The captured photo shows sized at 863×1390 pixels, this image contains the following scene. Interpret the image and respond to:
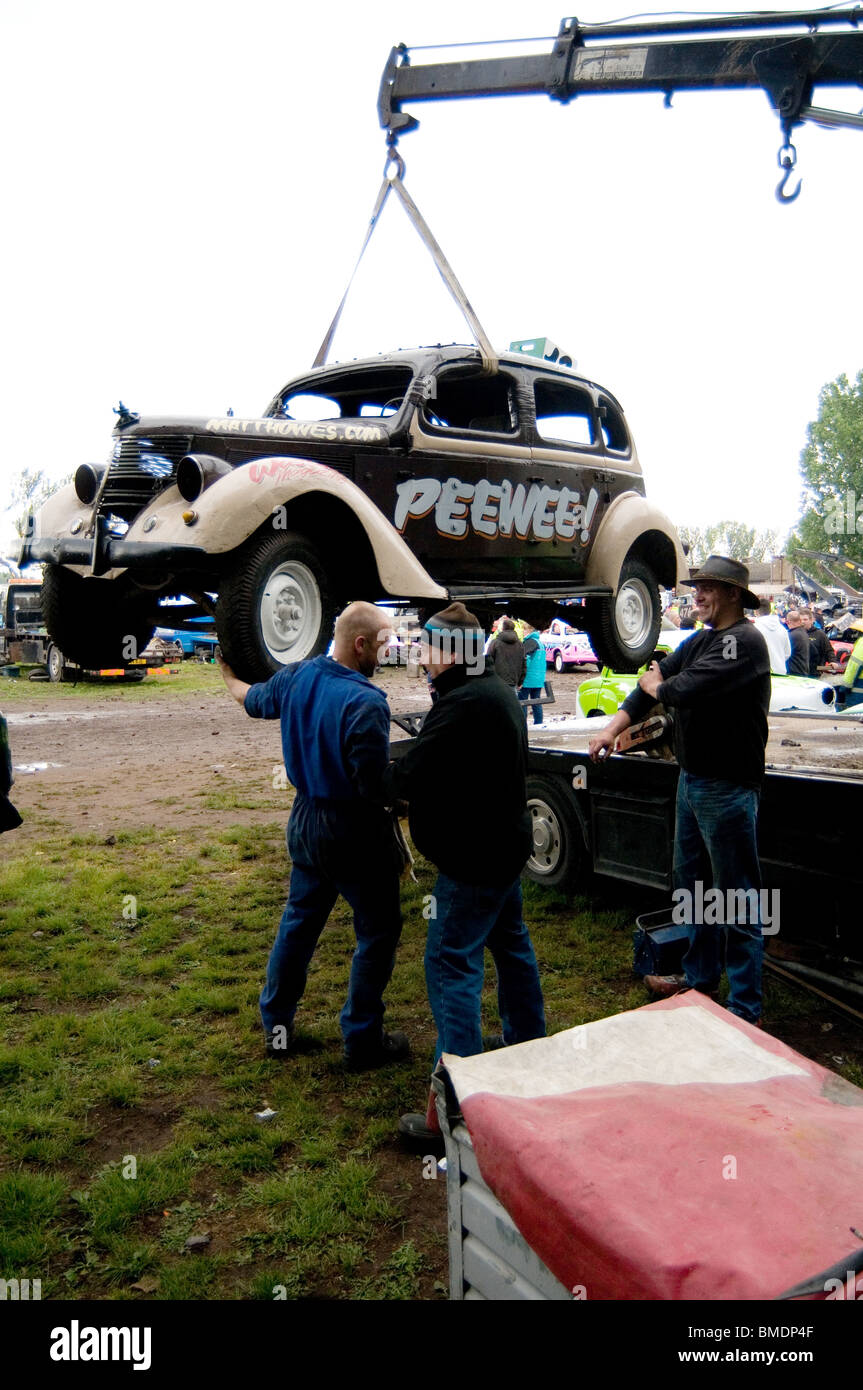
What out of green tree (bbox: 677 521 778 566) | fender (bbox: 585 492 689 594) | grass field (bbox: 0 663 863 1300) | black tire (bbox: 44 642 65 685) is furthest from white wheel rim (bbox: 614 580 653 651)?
green tree (bbox: 677 521 778 566)

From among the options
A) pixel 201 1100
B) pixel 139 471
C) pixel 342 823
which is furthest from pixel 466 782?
pixel 139 471

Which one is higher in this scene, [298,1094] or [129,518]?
[129,518]

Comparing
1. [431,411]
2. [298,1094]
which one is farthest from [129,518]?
[298,1094]

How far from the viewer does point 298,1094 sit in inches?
160

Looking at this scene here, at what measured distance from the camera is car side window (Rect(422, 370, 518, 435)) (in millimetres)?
5449

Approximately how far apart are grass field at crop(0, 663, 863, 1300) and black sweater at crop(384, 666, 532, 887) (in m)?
1.18

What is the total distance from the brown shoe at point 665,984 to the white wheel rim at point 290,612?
97.9 inches

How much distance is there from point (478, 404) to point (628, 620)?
5.44 feet

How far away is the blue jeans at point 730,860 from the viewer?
4266mm

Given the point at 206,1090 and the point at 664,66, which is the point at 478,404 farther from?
the point at 206,1090

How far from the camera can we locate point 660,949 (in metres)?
5.07

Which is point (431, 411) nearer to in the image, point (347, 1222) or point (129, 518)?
point (129, 518)
